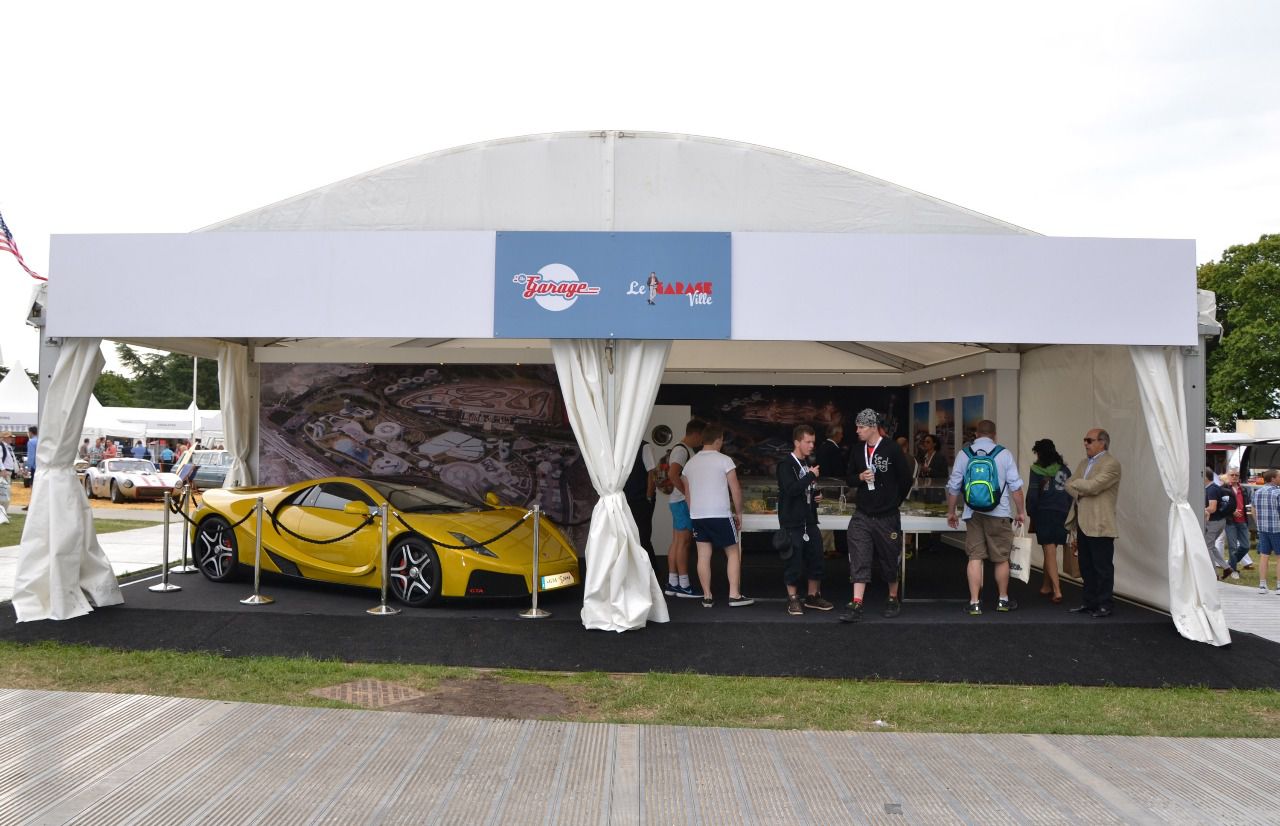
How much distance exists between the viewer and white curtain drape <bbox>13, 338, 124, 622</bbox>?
313 inches

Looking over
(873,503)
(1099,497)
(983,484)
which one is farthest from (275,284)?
(1099,497)

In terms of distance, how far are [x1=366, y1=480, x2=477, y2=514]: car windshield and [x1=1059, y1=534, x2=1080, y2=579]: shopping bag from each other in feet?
21.6

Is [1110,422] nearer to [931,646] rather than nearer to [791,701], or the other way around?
[931,646]

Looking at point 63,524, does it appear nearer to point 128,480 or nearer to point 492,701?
point 492,701

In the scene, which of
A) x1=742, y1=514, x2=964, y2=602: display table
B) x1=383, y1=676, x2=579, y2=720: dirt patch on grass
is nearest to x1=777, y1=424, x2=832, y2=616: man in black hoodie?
x1=742, y1=514, x2=964, y2=602: display table

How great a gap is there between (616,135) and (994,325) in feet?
11.6

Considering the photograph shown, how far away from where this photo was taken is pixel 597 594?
774 cm

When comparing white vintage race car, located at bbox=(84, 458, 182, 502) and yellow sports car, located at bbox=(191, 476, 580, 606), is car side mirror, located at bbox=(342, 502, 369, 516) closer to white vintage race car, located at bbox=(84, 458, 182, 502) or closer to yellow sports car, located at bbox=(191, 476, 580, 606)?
yellow sports car, located at bbox=(191, 476, 580, 606)

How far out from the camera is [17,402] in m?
28.8

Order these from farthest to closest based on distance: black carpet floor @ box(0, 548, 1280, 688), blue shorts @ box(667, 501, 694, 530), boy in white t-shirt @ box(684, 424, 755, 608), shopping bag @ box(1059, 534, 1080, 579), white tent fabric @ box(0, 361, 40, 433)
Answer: white tent fabric @ box(0, 361, 40, 433) < shopping bag @ box(1059, 534, 1080, 579) < blue shorts @ box(667, 501, 694, 530) < boy in white t-shirt @ box(684, 424, 755, 608) < black carpet floor @ box(0, 548, 1280, 688)

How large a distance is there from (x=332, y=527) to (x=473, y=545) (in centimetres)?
161

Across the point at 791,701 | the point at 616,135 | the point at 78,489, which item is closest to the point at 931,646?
the point at 791,701

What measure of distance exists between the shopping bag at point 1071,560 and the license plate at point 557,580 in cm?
564

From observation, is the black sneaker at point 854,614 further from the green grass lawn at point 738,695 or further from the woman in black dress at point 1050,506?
the woman in black dress at point 1050,506
